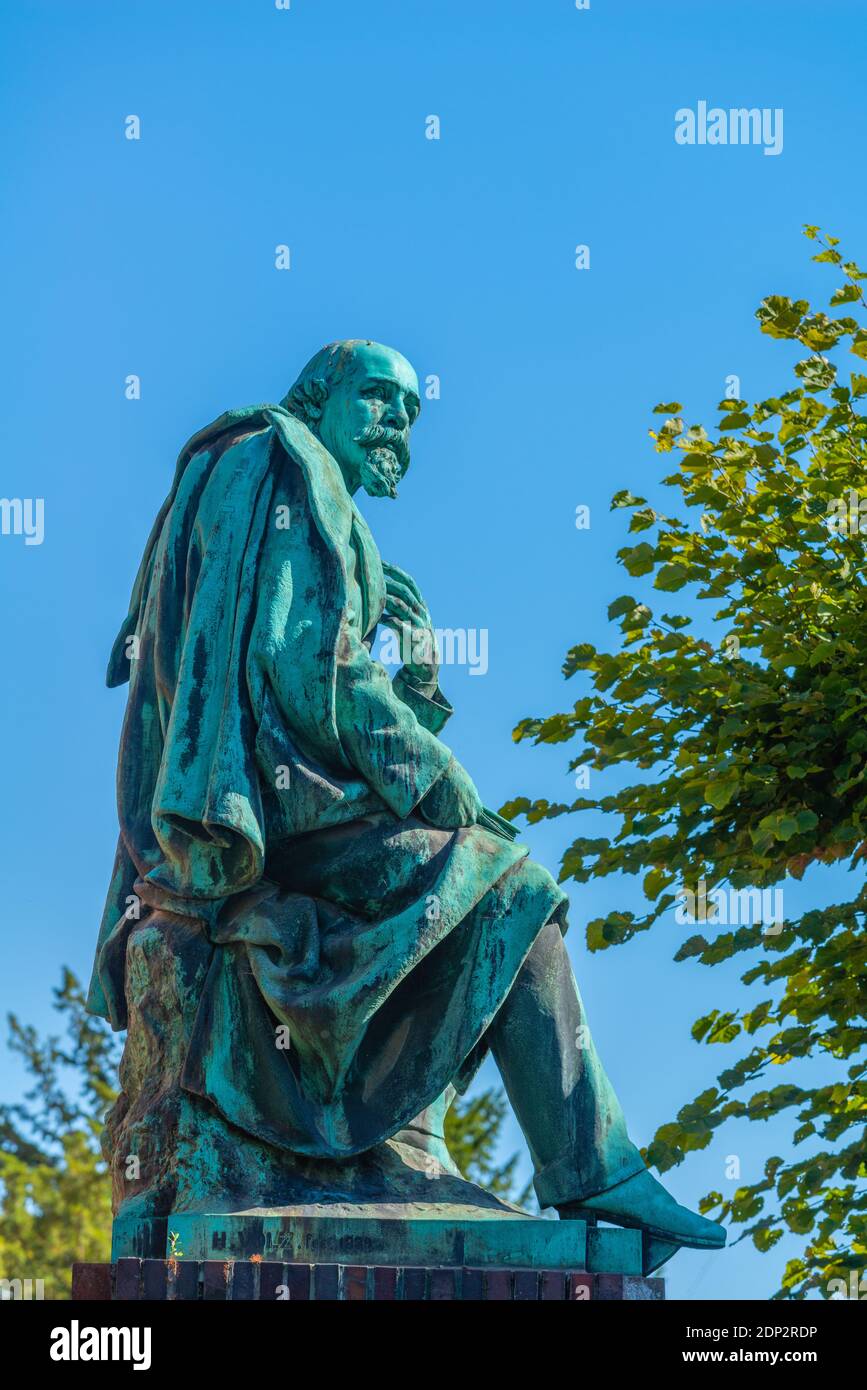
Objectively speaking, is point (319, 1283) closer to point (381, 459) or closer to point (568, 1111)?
point (568, 1111)

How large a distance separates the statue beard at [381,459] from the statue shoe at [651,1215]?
235 centimetres

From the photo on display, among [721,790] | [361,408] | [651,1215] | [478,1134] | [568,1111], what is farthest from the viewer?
[478,1134]

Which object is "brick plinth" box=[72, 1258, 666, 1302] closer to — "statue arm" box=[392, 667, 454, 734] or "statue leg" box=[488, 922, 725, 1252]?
"statue leg" box=[488, 922, 725, 1252]

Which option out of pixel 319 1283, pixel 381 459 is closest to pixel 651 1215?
pixel 319 1283

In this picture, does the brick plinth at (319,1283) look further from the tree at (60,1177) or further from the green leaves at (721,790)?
the tree at (60,1177)

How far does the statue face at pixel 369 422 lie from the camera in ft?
26.3

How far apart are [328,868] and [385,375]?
1690mm

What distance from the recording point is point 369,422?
26.3 feet

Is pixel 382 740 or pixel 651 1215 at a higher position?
pixel 382 740

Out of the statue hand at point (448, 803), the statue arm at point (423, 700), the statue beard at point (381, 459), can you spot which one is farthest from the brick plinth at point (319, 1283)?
the statue beard at point (381, 459)

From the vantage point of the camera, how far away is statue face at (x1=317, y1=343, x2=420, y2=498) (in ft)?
26.3

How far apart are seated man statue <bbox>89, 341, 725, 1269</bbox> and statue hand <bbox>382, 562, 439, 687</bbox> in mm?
320

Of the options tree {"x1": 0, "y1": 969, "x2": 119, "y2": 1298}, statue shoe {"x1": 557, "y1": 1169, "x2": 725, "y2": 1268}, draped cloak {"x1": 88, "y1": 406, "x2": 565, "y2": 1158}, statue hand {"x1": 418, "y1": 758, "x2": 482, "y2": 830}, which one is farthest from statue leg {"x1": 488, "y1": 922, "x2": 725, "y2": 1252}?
tree {"x1": 0, "y1": 969, "x2": 119, "y2": 1298}

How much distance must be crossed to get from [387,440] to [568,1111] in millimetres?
2237
